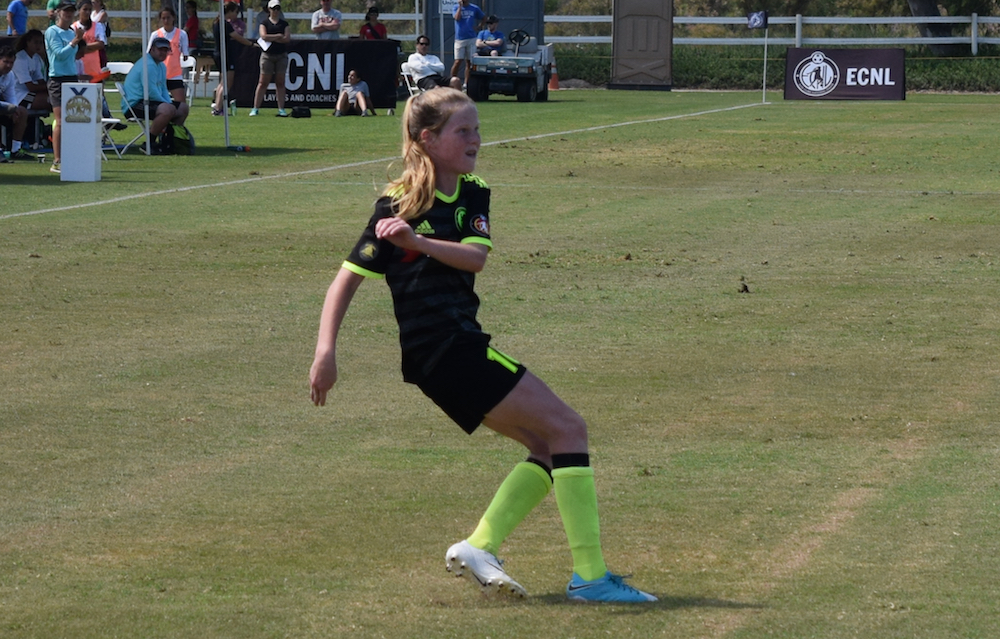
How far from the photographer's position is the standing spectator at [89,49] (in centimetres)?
2381

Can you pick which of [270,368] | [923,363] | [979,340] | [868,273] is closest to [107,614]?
[270,368]

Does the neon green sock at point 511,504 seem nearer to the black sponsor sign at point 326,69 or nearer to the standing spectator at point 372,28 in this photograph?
the black sponsor sign at point 326,69

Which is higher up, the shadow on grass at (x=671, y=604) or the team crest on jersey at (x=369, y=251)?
the team crest on jersey at (x=369, y=251)

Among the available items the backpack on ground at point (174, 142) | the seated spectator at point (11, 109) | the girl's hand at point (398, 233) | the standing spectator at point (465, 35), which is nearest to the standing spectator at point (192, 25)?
the standing spectator at point (465, 35)

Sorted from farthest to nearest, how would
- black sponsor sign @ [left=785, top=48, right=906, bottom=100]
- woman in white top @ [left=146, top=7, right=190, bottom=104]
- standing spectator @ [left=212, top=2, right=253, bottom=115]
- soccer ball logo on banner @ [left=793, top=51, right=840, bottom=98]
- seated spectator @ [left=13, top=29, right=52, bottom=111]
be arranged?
soccer ball logo on banner @ [left=793, top=51, right=840, bottom=98]
black sponsor sign @ [left=785, top=48, right=906, bottom=100]
standing spectator @ [left=212, top=2, right=253, bottom=115]
woman in white top @ [left=146, top=7, right=190, bottom=104]
seated spectator @ [left=13, top=29, right=52, bottom=111]

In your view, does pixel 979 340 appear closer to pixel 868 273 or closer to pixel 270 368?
pixel 868 273

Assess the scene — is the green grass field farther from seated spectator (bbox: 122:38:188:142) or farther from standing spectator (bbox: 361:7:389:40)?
standing spectator (bbox: 361:7:389:40)

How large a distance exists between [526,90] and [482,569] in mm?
33925

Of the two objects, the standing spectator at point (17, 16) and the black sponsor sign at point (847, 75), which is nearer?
the standing spectator at point (17, 16)

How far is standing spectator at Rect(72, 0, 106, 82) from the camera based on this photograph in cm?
2381

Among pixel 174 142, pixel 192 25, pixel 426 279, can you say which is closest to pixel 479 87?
pixel 192 25

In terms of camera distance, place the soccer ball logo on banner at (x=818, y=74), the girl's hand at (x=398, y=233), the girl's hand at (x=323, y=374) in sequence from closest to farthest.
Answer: the girl's hand at (x=398, y=233), the girl's hand at (x=323, y=374), the soccer ball logo on banner at (x=818, y=74)

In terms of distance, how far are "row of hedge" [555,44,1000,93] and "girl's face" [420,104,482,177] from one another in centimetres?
4644

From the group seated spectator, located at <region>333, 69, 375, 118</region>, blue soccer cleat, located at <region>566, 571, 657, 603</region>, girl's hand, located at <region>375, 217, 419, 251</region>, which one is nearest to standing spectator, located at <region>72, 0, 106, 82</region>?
seated spectator, located at <region>333, 69, 375, 118</region>
